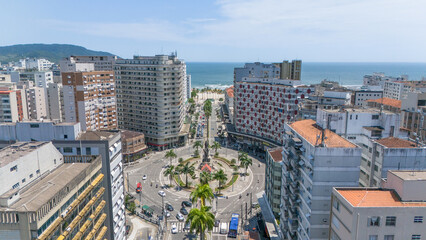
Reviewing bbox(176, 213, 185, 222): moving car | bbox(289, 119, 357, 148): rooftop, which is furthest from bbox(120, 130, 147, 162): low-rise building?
bbox(289, 119, 357, 148): rooftop

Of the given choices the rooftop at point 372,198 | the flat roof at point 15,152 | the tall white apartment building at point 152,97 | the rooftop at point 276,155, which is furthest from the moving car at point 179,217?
the tall white apartment building at point 152,97

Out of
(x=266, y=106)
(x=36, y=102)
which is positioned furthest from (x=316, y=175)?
(x=36, y=102)

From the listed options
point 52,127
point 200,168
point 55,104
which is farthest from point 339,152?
point 55,104

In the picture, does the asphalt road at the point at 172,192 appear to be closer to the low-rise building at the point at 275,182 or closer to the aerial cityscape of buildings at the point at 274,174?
the aerial cityscape of buildings at the point at 274,174

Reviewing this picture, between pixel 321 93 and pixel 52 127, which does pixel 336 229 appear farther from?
pixel 321 93

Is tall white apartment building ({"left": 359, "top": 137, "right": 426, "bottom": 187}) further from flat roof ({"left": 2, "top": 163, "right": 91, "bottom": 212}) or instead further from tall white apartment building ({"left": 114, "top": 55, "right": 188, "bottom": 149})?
tall white apartment building ({"left": 114, "top": 55, "right": 188, "bottom": 149})
